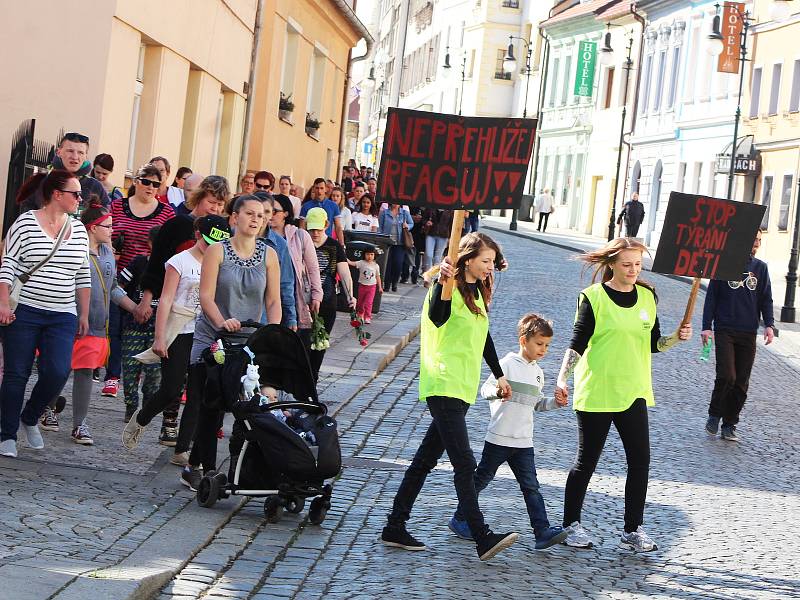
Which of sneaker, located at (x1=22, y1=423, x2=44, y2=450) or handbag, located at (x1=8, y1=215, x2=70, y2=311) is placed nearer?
handbag, located at (x1=8, y1=215, x2=70, y2=311)

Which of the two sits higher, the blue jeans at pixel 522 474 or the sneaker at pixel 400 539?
the blue jeans at pixel 522 474

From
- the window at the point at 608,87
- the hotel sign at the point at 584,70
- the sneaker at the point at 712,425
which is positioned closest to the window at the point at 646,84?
the window at the point at 608,87

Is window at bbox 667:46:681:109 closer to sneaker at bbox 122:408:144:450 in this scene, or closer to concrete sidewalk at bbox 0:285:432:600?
concrete sidewalk at bbox 0:285:432:600

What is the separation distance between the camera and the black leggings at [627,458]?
8384 millimetres

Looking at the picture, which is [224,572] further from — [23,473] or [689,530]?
[689,530]

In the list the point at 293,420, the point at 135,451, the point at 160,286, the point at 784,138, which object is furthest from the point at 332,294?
the point at 784,138

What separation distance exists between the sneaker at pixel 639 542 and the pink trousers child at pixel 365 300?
11.1 m

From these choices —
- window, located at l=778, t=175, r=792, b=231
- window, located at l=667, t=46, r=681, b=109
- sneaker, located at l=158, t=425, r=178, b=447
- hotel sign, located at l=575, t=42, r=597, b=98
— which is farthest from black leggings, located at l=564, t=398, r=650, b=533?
hotel sign, located at l=575, t=42, r=597, b=98

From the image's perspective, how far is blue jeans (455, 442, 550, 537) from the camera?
816 centimetres

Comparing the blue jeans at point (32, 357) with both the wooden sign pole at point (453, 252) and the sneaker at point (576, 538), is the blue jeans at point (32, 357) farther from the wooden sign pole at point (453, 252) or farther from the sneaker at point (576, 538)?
the sneaker at point (576, 538)

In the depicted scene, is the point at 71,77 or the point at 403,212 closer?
the point at 71,77

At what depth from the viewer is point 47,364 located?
9.21 m

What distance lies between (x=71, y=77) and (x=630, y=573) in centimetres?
866

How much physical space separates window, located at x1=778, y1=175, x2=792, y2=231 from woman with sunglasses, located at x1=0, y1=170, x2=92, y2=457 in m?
38.3
